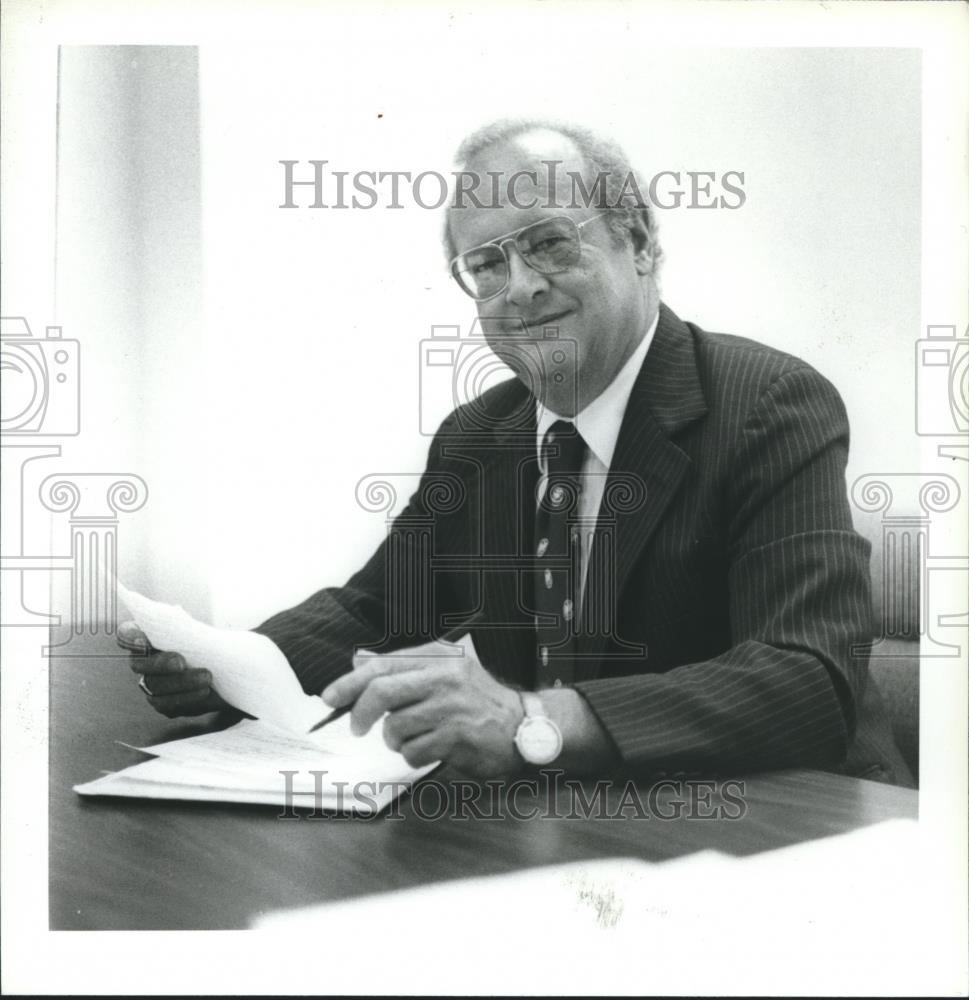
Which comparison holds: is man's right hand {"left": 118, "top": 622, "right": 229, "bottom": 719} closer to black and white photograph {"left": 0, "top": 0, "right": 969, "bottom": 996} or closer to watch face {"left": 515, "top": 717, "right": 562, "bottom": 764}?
black and white photograph {"left": 0, "top": 0, "right": 969, "bottom": 996}

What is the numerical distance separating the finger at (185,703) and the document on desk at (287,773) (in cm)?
5

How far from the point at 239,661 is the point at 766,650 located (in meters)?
0.87

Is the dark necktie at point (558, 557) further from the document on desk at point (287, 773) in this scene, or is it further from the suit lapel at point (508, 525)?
the document on desk at point (287, 773)

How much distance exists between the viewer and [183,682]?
202 cm

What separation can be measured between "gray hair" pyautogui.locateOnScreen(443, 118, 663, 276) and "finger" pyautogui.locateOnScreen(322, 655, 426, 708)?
672 millimetres

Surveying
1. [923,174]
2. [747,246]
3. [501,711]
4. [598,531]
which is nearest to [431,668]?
[501,711]

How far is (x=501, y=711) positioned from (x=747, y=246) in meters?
0.87

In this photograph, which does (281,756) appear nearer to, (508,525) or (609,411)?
(508,525)

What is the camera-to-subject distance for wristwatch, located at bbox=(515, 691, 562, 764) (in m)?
1.95

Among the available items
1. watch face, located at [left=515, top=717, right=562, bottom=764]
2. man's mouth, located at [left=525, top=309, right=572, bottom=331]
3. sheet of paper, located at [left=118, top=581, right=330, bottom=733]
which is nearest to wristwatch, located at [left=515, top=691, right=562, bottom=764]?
watch face, located at [left=515, top=717, right=562, bottom=764]

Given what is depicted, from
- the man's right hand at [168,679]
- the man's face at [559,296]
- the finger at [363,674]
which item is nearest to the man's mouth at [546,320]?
the man's face at [559,296]

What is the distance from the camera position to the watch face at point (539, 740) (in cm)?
195

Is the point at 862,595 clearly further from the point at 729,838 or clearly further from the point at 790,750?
the point at 729,838

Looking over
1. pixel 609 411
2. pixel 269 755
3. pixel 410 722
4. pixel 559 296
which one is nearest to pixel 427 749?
pixel 410 722
